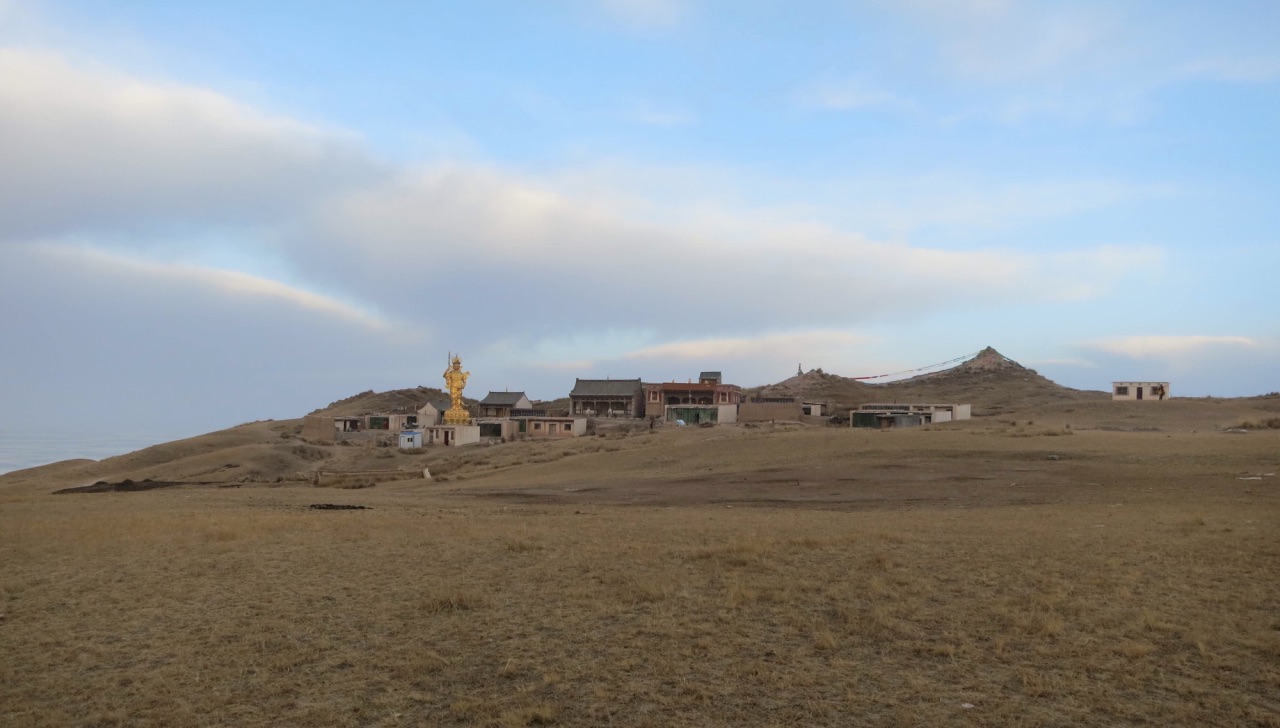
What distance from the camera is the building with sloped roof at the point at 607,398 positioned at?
10075 cm

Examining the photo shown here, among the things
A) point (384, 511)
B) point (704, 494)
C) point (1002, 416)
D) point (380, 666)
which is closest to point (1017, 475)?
point (704, 494)

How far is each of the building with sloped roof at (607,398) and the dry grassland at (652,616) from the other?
237ft

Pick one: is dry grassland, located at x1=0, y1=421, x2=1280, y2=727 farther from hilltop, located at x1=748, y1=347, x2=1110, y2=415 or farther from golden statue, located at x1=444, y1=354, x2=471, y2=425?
hilltop, located at x1=748, y1=347, x2=1110, y2=415

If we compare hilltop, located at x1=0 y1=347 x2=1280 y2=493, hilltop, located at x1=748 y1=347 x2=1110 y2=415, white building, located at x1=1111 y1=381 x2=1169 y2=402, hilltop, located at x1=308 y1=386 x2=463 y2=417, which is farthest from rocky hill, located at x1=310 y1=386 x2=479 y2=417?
white building, located at x1=1111 y1=381 x2=1169 y2=402

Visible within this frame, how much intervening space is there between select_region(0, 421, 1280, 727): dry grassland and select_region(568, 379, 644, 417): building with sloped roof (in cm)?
7220

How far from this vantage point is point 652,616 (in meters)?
13.4

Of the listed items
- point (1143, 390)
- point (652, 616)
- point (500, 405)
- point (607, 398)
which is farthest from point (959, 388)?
point (652, 616)

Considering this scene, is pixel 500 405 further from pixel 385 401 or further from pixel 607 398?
pixel 385 401

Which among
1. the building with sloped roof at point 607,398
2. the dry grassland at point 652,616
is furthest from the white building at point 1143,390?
the dry grassland at point 652,616

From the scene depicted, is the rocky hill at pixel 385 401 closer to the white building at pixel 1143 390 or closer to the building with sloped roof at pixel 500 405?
the building with sloped roof at pixel 500 405

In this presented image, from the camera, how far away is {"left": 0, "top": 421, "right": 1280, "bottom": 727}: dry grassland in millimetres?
9781

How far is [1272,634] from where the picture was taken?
11617 millimetres

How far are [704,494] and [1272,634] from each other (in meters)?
25.1

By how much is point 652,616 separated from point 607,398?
289ft
